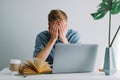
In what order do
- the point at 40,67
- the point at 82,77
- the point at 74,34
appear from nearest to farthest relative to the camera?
the point at 82,77 → the point at 40,67 → the point at 74,34

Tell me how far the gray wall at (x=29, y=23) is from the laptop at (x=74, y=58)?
924 millimetres

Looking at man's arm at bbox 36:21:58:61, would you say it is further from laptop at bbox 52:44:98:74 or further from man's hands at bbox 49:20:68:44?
laptop at bbox 52:44:98:74

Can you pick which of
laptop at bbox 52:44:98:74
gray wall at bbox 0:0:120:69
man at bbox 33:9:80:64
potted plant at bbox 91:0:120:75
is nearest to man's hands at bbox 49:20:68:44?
man at bbox 33:9:80:64

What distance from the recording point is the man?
1785 mm

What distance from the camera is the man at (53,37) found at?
1785 millimetres

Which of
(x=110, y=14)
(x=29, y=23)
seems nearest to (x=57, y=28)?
(x=110, y=14)

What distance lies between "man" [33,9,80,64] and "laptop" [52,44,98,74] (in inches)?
14.0

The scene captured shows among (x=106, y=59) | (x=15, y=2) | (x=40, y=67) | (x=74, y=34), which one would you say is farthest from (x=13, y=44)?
(x=106, y=59)

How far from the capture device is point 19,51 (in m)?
2.32

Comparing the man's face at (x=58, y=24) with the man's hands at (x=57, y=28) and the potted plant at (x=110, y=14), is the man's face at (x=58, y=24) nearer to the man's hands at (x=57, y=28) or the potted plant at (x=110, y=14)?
the man's hands at (x=57, y=28)

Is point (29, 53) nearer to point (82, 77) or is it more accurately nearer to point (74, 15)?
point (74, 15)

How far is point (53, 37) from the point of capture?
1808 millimetres

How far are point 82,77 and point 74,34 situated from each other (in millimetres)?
771

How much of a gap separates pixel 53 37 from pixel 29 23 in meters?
0.56
